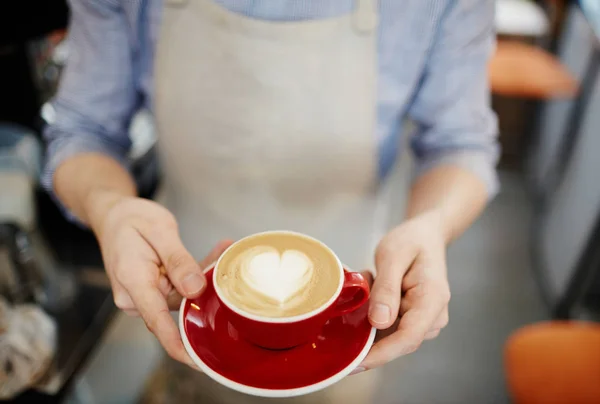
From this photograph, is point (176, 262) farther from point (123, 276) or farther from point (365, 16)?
point (365, 16)

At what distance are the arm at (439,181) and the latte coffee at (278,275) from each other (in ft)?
0.26

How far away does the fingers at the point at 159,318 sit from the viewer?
72 centimetres

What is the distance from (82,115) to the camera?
1.02 meters

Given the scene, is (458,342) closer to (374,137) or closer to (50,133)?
(374,137)

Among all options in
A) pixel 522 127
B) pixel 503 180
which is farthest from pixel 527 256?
pixel 522 127

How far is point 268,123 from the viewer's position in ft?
3.37

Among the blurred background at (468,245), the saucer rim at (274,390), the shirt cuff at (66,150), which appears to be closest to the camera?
the saucer rim at (274,390)

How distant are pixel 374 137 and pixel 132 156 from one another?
2.99 ft

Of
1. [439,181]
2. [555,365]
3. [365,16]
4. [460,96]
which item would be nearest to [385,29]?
[365,16]

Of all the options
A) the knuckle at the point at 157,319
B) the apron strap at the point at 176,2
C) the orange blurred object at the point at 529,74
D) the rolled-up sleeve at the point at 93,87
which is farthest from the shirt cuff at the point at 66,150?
the orange blurred object at the point at 529,74

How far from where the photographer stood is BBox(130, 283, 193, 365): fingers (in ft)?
2.35

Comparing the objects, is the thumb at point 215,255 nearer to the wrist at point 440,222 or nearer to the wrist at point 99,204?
the wrist at point 99,204

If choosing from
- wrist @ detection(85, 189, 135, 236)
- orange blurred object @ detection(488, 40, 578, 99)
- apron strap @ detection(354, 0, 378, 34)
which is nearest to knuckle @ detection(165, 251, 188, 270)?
wrist @ detection(85, 189, 135, 236)

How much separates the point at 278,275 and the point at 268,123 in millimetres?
394
